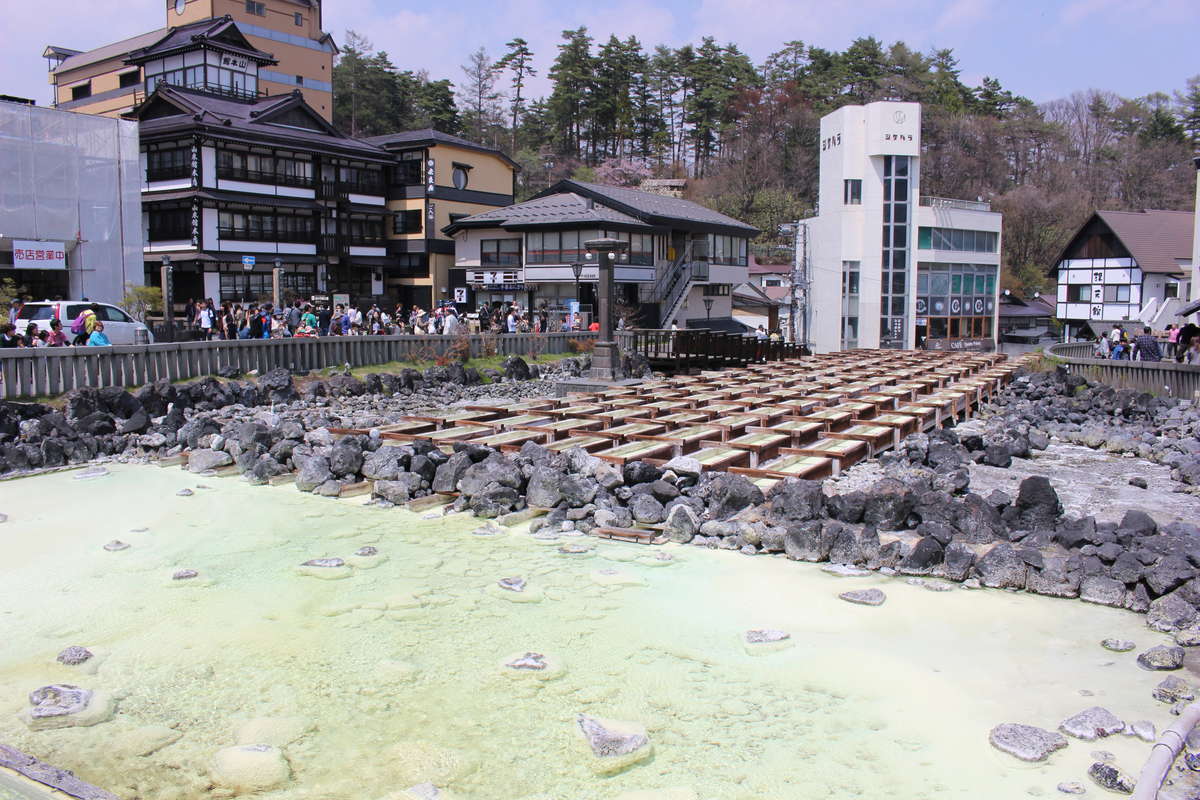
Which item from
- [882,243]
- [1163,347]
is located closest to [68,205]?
[882,243]

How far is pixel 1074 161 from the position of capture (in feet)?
211

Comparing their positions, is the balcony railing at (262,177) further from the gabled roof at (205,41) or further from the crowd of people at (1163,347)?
the crowd of people at (1163,347)

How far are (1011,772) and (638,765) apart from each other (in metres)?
1.96

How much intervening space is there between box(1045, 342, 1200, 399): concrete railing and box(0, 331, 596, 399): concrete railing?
15483mm

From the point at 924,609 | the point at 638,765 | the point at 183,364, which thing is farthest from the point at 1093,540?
the point at 183,364

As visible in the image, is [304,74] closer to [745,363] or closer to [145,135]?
[145,135]

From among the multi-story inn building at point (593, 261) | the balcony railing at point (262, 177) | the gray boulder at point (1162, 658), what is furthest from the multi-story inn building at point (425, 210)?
the gray boulder at point (1162, 658)

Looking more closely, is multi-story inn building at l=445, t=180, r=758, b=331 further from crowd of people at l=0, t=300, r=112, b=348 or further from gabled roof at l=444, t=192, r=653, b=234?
crowd of people at l=0, t=300, r=112, b=348

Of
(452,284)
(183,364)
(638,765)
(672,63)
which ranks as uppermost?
(672,63)

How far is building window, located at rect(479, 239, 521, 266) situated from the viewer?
3756cm

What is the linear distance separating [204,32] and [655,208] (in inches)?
918

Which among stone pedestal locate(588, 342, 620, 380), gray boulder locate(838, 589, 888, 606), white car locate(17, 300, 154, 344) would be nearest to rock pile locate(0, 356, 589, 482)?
stone pedestal locate(588, 342, 620, 380)

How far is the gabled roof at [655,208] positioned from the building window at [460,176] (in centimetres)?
552

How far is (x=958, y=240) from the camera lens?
42.6 metres
